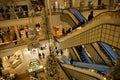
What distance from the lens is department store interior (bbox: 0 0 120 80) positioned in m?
3.03

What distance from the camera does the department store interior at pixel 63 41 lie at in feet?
9.96

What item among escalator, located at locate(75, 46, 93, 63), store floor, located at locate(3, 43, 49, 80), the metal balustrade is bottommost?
store floor, located at locate(3, 43, 49, 80)

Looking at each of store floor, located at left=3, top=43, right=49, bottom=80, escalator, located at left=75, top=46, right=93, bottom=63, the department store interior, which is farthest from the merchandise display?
escalator, located at left=75, top=46, right=93, bottom=63

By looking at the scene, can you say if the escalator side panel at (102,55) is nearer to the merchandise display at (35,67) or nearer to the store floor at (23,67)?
the store floor at (23,67)

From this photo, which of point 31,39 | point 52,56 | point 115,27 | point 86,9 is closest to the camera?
point 115,27

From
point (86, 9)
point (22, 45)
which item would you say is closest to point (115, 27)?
point (22, 45)

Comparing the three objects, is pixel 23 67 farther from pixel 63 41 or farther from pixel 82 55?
pixel 63 41

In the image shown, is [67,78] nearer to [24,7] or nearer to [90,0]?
[24,7]

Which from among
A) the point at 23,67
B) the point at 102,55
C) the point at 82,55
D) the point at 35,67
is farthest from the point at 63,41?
the point at 23,67

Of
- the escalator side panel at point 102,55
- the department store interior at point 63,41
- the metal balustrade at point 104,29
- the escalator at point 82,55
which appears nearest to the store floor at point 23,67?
the department store interior at point 63,41

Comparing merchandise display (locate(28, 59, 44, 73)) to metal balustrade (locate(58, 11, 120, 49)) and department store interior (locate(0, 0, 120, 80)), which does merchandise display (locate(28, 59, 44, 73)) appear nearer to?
department store interior (locate(0, 0, 120, 80))

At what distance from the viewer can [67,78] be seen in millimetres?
7906

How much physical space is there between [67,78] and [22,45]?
5142 millimetres

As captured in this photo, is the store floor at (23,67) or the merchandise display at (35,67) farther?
the store floor at (23,67)
